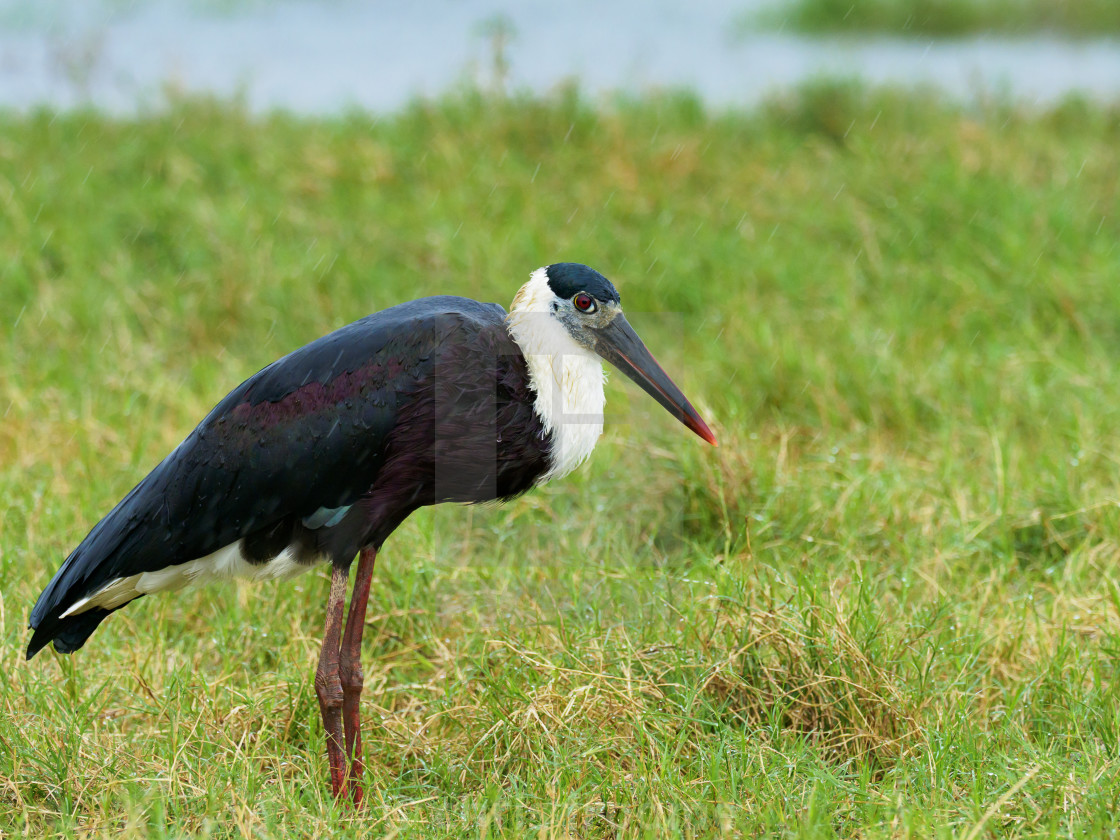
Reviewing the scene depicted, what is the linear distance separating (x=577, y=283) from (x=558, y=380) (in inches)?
10.3

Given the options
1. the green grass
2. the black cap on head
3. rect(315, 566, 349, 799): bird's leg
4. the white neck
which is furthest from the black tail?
the green grass

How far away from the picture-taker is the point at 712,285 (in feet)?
20.7

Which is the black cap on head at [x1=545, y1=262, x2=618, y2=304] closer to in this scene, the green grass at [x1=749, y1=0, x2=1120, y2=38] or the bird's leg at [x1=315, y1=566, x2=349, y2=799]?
the bird's leg at [x1=315, y1=566, x2=349, y2=799]

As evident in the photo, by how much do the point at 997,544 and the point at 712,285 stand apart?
248cm

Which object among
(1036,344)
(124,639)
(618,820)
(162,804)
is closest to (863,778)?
(618,820)

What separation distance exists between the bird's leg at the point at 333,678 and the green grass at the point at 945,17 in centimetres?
967

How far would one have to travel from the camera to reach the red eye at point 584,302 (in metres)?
3.23

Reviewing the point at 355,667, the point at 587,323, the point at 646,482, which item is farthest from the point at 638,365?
the point at 646,482

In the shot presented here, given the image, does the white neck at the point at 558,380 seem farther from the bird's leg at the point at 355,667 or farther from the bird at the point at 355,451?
the bird's leg at the point at 355,667

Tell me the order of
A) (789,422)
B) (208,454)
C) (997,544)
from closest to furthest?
(208,454), (997,544), (789,422)

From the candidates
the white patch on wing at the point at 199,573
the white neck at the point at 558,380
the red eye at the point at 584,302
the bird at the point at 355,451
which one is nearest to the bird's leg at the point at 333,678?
the bird at the point at 355,451

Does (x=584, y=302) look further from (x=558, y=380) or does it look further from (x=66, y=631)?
(x=66, y=631)

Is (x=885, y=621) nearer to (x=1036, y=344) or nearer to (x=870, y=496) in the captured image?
(x=870, y=496)

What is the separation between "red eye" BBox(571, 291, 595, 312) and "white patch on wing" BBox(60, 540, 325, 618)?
35.9 inches
